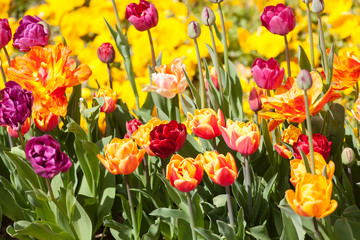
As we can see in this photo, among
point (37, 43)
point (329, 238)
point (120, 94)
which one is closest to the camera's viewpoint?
point (329, 238)

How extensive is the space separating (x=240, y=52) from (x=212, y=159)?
223 centimetres

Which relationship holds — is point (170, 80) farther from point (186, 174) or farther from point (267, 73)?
point (186, 174)

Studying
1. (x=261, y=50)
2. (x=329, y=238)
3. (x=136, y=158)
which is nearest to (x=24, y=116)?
(x=136, y=158)

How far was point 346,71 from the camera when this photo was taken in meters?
1.36

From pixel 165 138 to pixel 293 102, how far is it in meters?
0.28

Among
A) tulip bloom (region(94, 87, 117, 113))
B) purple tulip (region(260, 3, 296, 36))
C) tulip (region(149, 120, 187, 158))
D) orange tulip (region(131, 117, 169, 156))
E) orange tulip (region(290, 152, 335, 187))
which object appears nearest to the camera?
orange tulip (region(290, 152, 335, 187))

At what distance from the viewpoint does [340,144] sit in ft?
4.61

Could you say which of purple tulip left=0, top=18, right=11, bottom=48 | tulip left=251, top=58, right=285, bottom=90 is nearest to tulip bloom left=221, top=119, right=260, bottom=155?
tulip left=251, top=58, right=285, bottom=90

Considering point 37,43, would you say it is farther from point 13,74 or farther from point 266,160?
point 266,160

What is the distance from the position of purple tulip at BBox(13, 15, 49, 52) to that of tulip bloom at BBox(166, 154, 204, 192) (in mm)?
649

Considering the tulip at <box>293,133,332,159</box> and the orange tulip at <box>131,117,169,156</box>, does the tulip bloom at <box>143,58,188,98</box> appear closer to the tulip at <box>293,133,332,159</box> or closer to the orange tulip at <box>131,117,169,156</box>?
the orange tulip at <box>131,117,169,156</box>

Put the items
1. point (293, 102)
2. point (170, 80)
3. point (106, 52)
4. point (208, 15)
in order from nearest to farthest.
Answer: point (293, 102)
point (208, 15)
point (170, 80)
point (106, 52)

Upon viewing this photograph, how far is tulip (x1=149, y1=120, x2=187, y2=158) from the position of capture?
1166 millimetres

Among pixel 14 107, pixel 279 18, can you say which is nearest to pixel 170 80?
pixel 279 18
